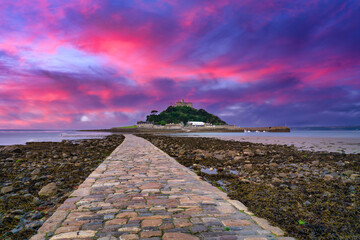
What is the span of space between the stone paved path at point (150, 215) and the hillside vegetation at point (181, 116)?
139 m

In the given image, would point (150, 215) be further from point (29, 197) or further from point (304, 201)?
point (29, 197)

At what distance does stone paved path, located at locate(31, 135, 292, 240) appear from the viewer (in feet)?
9.43

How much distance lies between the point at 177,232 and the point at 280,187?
4.19 metres

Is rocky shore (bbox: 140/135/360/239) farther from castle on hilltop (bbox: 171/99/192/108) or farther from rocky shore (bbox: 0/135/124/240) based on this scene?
castle on hilltop (bbox: 171/99/192/108)

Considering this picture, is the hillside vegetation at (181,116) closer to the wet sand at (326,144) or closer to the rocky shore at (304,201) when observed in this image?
the wet sand at (326,144)

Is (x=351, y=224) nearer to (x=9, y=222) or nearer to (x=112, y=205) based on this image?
(x=112, y=205)

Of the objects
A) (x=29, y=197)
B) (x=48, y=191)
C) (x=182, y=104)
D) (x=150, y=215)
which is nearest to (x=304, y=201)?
(x=150, y=215)

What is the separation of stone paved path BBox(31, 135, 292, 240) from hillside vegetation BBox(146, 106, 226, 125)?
13879 cm

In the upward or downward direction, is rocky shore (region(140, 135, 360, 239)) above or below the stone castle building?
below

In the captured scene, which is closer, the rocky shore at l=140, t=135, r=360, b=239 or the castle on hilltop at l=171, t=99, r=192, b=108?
the rocky shore at l=140, t=135, r=360, b=239

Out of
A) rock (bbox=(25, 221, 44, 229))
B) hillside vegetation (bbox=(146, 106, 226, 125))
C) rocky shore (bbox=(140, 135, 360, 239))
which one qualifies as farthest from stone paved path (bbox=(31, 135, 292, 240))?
hillside vegetation (bbox=(146, 106, 226, 125))

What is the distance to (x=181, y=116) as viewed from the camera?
159 meters

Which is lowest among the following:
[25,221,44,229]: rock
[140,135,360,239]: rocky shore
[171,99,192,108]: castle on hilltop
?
[25,221,44,229]: rock

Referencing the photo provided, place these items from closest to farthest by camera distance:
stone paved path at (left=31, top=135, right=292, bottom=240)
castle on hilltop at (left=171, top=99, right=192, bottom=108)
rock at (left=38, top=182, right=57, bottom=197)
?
stone paved path at (left=31, top=135, right=292, bottom=240)
rock at (left=38, top=182, right=57, bottom=197)
castle on hilltop at (left=171, top=99, right=192, bottom=108)
